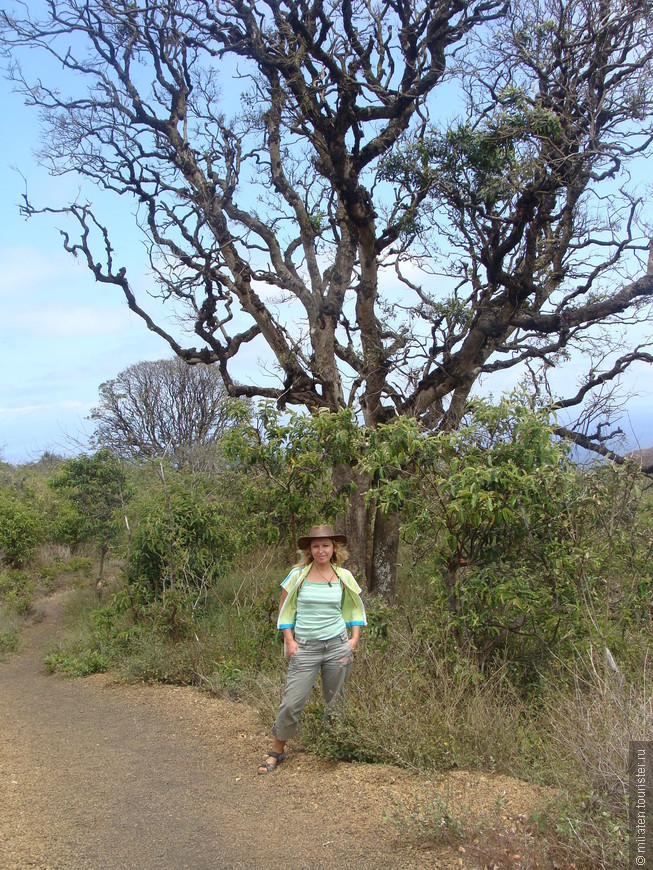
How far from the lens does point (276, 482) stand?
6.97 meters

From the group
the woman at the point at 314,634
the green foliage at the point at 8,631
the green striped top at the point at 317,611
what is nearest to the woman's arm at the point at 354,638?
the woman at the point at 314,634

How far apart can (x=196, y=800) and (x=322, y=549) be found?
1743 millimetres

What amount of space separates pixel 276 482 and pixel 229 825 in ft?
10.8

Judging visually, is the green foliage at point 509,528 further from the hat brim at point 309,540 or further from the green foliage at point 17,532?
the green foliage at point 17,532

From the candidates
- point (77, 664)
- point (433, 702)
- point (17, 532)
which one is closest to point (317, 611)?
point (433, 702)

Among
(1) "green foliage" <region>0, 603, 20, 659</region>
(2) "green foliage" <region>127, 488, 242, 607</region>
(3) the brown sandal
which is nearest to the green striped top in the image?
(3) the brown sandal

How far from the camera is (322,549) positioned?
5.06 m

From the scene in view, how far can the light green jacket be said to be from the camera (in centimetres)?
509

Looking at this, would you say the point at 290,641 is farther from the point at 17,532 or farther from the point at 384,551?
the point at 17,532

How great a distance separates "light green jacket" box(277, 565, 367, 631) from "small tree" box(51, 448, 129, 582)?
946 centimetres

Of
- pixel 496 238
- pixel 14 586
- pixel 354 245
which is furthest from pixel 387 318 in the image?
pixel 14 586

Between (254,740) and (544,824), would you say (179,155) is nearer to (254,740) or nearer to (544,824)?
(254,740)

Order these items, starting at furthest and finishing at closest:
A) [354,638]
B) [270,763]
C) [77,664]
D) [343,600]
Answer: [77,664] < [343,600] < [354,638] < [270,763]

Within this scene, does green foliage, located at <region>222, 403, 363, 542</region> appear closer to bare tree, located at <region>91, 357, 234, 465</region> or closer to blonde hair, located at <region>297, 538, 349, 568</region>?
blonde hair, located at <region>297, 538, 349, 568</region>
